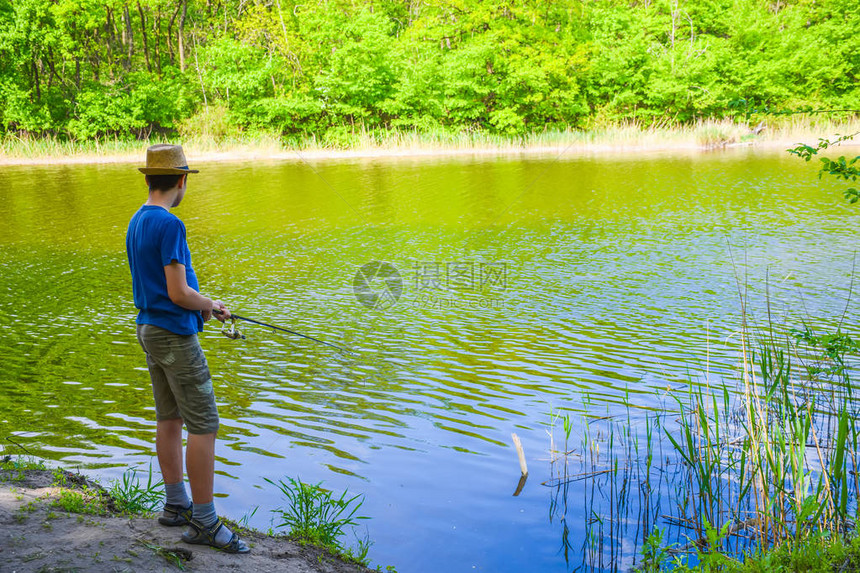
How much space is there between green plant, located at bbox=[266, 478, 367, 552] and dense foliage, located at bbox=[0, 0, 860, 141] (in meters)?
34.1

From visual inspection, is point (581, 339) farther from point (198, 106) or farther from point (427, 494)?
point (198, 106)

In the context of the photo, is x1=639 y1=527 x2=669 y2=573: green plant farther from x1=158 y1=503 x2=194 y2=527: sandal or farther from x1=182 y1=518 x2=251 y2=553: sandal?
x1=158 y1=503 x2=194 y2=527: sandal

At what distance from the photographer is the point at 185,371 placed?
2.92 m

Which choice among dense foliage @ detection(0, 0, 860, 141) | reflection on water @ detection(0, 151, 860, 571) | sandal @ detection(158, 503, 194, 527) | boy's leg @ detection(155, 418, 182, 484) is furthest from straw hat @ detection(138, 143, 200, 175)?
dense foliage @ detection(0, 0, 860, 141)

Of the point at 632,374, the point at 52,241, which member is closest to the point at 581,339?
the point at 632,374

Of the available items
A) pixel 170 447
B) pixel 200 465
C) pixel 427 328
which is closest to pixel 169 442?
pixel 170 447

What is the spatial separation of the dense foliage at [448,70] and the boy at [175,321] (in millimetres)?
34443

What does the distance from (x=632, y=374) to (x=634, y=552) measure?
249 centimetres

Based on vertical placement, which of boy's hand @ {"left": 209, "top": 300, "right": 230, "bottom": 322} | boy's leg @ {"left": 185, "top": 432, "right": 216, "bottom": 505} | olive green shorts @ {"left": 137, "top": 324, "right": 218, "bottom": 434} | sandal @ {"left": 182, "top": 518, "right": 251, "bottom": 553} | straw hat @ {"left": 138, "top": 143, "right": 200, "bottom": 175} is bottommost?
sandal @ {"left": 182, "top": 518, "right": 251, "bottom": 553}

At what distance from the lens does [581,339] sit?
270 inches

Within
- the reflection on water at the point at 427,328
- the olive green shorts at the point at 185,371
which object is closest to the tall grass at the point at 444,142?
the reflection on water at the point at 427,328

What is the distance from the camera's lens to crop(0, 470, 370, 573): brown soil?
2670 mm

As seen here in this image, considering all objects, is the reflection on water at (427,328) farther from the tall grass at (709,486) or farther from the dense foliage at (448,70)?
the dense foliage at (448,70)

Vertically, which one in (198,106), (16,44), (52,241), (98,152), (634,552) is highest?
(16,44)
